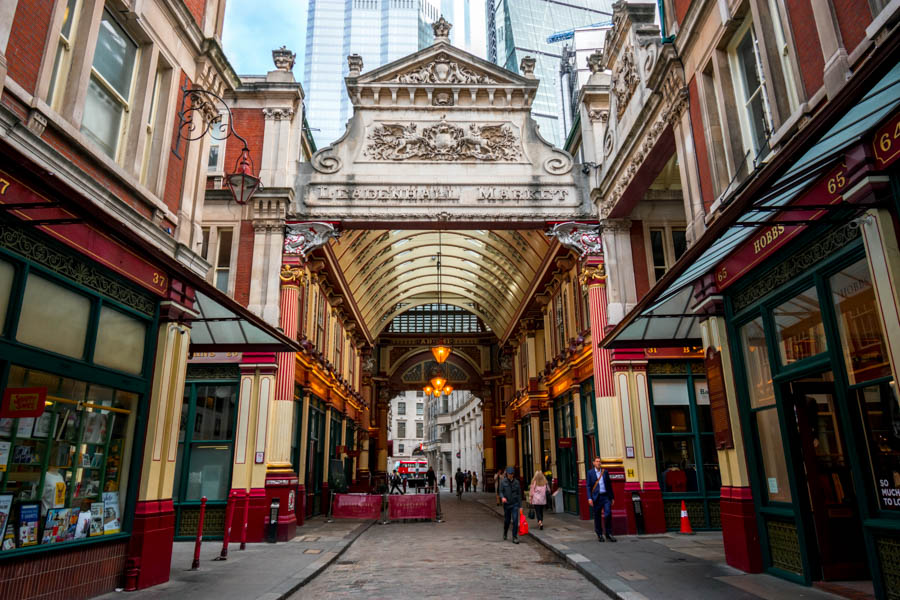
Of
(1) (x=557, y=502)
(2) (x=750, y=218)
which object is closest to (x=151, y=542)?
(2) (x=750, y=218)

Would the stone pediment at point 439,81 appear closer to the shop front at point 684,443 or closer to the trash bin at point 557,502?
the shop front at point 684,443

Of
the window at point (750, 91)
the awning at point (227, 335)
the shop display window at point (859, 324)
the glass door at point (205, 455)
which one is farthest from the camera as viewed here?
the glass door at point (205, 455)

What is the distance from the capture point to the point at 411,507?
2069 cm

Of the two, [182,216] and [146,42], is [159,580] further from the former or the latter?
[146,42]

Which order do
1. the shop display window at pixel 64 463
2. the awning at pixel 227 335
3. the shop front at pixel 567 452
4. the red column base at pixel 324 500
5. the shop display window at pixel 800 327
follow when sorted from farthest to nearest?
the red column base at pixel 324 500 < the shop front at pixel 567 452 < the awning at pixel 227 335 < the shop display window at pixel 800 327 < the shop display window at pixel 64 463

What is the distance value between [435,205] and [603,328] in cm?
583

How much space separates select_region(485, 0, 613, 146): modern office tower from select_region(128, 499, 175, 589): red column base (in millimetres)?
105313

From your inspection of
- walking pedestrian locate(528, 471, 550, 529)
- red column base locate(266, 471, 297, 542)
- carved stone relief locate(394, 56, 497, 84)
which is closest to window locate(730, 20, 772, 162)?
carved stone relief locate(394, 56, 497, 84)

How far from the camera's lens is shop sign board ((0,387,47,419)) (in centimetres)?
594

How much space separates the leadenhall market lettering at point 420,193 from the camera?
17.3 meters

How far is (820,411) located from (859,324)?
2.19 meters

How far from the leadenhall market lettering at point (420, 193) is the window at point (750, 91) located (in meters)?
8.32

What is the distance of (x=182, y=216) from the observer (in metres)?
10.2

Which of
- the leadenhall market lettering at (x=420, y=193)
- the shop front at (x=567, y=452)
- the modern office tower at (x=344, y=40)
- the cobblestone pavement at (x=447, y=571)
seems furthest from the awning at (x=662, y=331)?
the modern office tower at (x=344, y=40)
